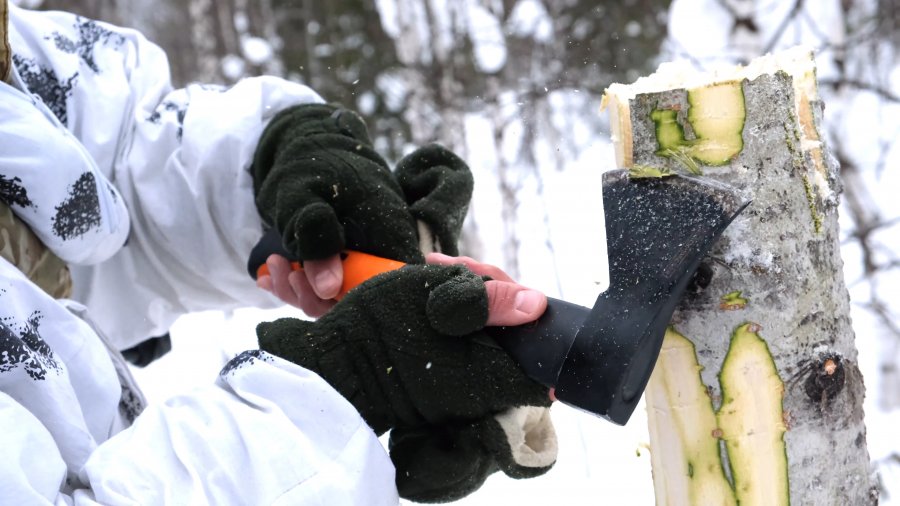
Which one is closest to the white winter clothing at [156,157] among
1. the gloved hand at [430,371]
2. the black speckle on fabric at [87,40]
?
the black speckle on fabric at [87,40]

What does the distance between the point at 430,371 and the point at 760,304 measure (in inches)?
15.2

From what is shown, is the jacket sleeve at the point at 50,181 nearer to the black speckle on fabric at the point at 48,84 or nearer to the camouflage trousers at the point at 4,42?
the camouflage trousers at the point at 4,42

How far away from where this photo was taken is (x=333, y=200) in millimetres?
1258

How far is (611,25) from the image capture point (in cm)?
573

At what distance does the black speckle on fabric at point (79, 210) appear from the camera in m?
1.08

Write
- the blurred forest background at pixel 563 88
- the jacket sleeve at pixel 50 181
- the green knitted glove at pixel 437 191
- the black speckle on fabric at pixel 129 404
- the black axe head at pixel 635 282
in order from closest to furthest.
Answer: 1. the black axe head at pixel 635 282
2. the jacket sleeve at pixel 50 181
3. the black speckle on fabric at pixel 129 404
4. the green knitted glove at pixel 437 191
5. the blurred forest background at pixel 563 88

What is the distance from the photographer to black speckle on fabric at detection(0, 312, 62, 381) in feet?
2.79

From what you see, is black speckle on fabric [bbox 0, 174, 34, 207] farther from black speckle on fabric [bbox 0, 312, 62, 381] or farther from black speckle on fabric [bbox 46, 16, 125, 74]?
black speckle on fabric [bbox 46, 16, 125, 74]

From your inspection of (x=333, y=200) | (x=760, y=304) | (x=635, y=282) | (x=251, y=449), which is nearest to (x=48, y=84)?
(x=333, y=200)

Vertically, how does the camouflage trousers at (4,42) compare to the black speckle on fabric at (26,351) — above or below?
above

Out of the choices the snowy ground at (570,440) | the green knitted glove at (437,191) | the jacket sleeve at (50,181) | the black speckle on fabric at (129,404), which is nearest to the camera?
the jacket sleeve at (50,181)

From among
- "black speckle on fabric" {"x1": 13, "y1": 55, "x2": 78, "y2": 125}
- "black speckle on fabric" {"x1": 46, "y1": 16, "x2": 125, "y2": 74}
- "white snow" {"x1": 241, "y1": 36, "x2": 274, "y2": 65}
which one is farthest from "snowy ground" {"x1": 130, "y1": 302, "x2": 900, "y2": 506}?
"white snow" {"x1": 241, "y1": 36, "x2": 274, "y2": 65}

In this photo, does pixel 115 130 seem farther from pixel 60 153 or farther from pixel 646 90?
pixel 646 90

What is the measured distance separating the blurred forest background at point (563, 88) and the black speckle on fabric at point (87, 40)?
56.8 inches
